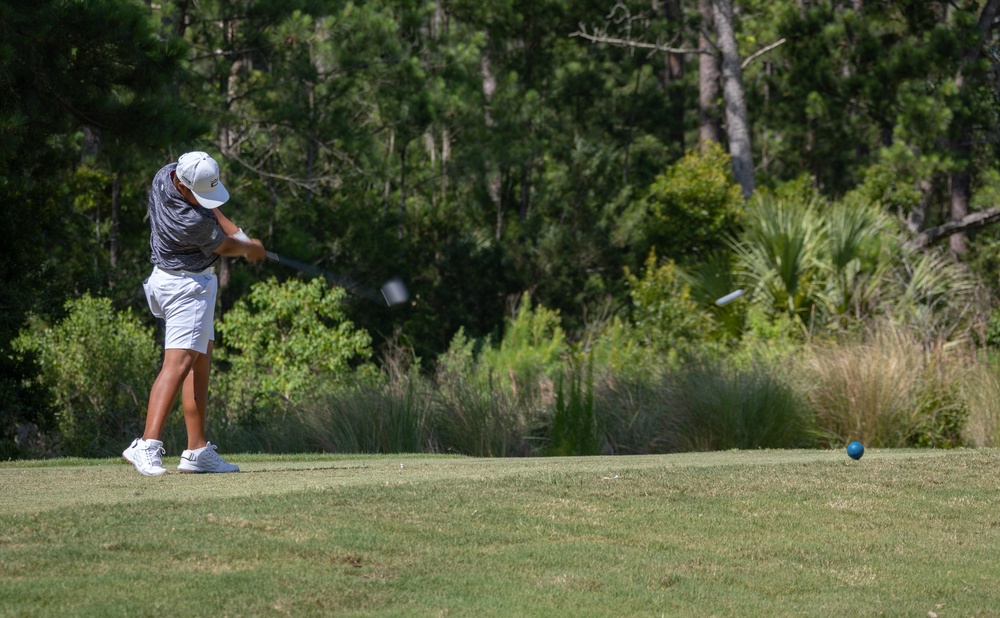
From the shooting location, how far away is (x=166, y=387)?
278 inches

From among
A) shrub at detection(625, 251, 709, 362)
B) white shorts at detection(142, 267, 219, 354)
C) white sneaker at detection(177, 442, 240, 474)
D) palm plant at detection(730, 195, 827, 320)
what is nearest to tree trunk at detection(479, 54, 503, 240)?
shrub at detection(625, 251, 709, 362)

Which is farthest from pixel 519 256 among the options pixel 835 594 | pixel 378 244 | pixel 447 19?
pixel 835 594

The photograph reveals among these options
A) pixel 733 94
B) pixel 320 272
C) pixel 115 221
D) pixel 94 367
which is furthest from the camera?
pixel 733 94

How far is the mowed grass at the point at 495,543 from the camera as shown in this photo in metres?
4.79

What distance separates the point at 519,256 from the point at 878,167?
328 inches

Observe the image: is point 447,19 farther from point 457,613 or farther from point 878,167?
point 457,613

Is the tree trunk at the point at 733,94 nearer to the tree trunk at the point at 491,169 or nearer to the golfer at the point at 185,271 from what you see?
the tree trunk at the point at 491,169

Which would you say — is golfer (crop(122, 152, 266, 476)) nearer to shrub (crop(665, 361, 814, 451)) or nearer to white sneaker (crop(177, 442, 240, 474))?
white sneaker (crop(177, 442, 240, 474))

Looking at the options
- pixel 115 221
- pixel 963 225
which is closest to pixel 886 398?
pixel 115 221

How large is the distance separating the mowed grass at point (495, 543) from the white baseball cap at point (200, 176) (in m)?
1.51

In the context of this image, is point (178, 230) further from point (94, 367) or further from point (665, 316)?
point (665, 316)

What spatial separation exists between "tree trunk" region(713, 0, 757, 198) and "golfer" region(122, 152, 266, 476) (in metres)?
22.4

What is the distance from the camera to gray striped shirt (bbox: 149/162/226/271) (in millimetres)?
6973

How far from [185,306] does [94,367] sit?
927 centimetres
